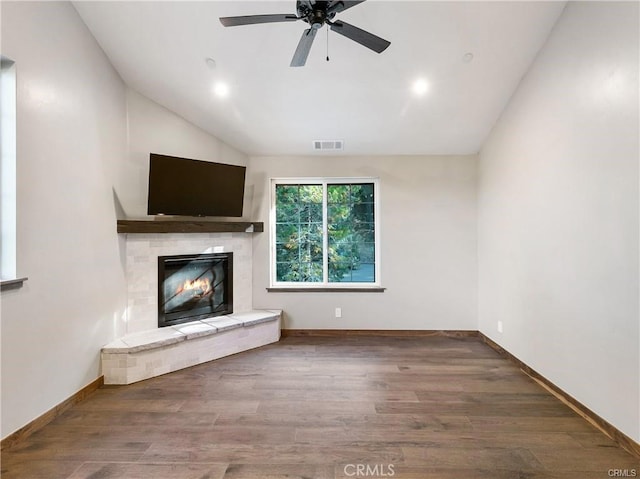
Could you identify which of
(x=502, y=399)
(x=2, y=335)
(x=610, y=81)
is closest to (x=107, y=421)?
(x=2, y=335)

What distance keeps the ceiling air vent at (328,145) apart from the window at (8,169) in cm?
279

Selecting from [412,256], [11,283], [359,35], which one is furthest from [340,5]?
[412,256]

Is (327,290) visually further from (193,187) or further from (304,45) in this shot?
(304,45)

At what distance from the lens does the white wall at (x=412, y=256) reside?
428cm

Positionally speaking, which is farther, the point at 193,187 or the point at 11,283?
the point at 193,187

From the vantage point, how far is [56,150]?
2416 mm

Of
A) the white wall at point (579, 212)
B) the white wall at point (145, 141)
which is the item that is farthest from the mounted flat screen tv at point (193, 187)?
the white wall at point (579, 212)

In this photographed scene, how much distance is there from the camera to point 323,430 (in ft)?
7.09

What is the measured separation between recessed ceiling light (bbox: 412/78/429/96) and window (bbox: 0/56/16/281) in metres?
3.21

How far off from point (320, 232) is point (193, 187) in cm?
177

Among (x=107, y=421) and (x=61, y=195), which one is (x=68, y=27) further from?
(x=107, y=421)

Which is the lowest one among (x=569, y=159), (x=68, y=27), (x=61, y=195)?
(x=61, y=195)

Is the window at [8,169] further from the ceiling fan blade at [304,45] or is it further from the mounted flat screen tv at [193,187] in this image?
the ceiling fan blade at [304,45]

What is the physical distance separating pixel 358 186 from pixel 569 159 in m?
2.40
